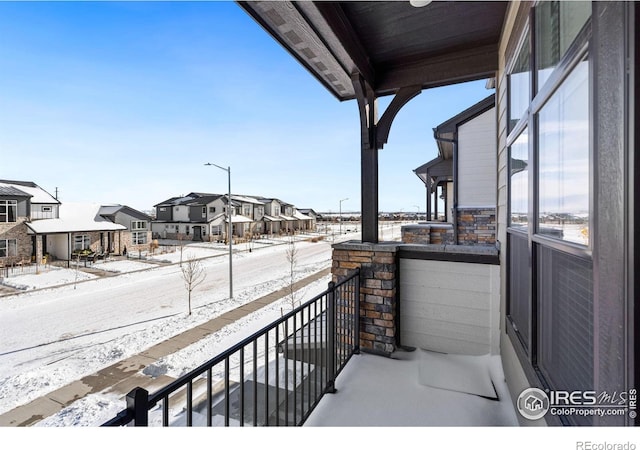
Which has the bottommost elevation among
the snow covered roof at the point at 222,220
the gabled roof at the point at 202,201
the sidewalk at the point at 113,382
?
the sidewalk at the point at 113,382

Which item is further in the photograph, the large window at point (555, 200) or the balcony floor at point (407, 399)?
the balcony floor at point (407, 399)

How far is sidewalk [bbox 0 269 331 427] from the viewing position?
13.4 feet

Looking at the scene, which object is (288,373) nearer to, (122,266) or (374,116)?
(374,116)

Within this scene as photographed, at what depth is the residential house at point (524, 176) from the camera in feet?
2.77

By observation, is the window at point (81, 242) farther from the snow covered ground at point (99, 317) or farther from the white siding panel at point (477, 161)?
the white siding panel at point (477, 161)

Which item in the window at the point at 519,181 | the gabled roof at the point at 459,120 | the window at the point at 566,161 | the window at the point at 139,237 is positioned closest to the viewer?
the window at the point at 566,161

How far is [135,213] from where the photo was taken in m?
20.5

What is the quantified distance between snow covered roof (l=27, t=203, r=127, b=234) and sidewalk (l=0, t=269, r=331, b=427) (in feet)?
47.1

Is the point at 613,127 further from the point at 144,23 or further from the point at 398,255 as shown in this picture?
the point at 144,23

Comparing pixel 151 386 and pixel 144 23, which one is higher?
pixel 144 23

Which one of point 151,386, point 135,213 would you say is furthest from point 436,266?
point 135,213

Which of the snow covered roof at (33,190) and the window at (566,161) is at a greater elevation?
the snow covered roof at (33,190)

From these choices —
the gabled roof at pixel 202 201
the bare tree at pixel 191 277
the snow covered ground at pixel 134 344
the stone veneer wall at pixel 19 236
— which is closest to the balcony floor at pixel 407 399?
the snow covered ground at pixel 134 344

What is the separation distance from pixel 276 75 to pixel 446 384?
4.93m
